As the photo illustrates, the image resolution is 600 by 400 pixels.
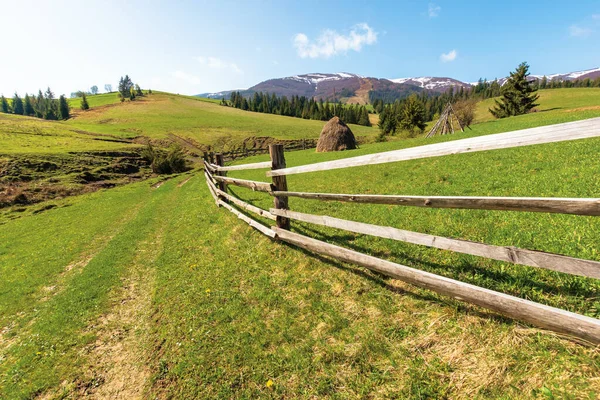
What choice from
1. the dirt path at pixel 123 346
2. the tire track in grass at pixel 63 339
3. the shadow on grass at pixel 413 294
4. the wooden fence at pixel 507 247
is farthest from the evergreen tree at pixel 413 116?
the dirt path at pixel 123 346

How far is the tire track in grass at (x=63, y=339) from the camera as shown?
390 centimetres

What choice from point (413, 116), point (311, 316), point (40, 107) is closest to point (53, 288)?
point (311, 316)

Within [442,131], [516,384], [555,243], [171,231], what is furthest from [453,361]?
[442,131]

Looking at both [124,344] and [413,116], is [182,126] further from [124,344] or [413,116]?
[124,344]

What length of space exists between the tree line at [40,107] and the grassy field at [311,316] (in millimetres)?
126408

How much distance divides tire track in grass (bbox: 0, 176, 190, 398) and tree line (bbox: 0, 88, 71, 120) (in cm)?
12709

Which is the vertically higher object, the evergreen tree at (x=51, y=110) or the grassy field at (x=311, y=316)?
the evergreen tree at (x=51, y=110)

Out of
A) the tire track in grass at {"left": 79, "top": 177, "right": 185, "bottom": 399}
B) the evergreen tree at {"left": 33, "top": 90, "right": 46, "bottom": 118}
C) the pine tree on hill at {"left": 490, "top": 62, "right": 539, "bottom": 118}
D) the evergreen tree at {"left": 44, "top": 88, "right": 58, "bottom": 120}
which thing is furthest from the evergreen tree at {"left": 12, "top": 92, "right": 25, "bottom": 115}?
the pine tree on hill at {"left": 490, "top": 62, "right": 539, "bottom": 118}

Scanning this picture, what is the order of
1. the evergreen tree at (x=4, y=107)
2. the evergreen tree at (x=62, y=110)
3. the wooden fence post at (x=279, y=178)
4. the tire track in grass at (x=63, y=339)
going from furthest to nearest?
the evergreen tree at (x=4, y=107) → the evergreen tree at (x=62, y=110) → the wooden fence post at (x=279, y=178) → the tire track in grass at (x=63, y=339)

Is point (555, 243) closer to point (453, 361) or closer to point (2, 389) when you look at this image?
point (453, 361)

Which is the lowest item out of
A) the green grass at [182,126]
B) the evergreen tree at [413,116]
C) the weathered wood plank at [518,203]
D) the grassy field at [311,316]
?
the grassy field at [311,316]

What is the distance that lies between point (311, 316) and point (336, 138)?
2597 centimetres

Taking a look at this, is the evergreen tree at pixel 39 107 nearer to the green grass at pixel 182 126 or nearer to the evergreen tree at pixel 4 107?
the evergreen tree at pixel 4 107

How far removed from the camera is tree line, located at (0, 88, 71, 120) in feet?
324
